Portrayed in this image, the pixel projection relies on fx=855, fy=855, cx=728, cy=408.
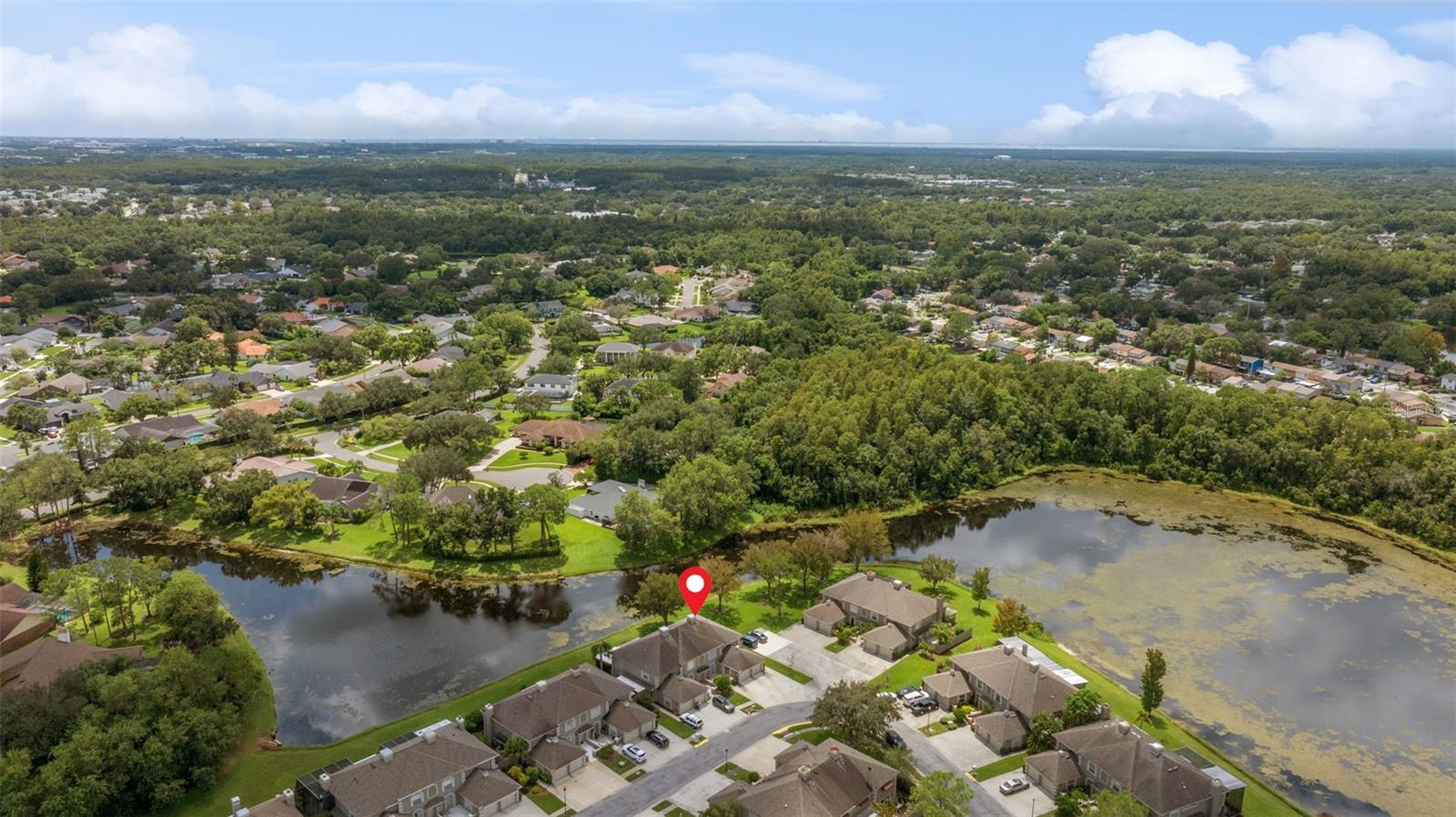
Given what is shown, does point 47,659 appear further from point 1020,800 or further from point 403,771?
point 1020,800

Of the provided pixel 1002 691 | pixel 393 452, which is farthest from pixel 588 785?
pixel 393 452

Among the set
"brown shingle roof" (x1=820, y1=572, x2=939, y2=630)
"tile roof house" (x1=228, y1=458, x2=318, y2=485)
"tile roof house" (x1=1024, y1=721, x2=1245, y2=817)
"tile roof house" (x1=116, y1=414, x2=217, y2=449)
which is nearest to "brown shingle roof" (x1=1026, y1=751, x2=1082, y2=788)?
"tile roof house" (x1=1024, y1=721, x2=1245, y2=817)

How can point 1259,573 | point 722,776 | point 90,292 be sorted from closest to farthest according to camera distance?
point 722,776 < point 1259,573 < point 90,292

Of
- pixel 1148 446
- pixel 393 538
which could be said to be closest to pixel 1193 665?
pixel 1148 446

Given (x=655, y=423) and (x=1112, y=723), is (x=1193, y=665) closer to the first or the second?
(x=1112, y=723)

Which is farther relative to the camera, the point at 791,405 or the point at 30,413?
the point at 30,413

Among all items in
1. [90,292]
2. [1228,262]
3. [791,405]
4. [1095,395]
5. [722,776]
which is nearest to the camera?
[722,776]

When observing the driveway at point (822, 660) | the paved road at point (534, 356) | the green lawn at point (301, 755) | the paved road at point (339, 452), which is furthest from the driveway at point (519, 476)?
the driveway at point (822, 660)
